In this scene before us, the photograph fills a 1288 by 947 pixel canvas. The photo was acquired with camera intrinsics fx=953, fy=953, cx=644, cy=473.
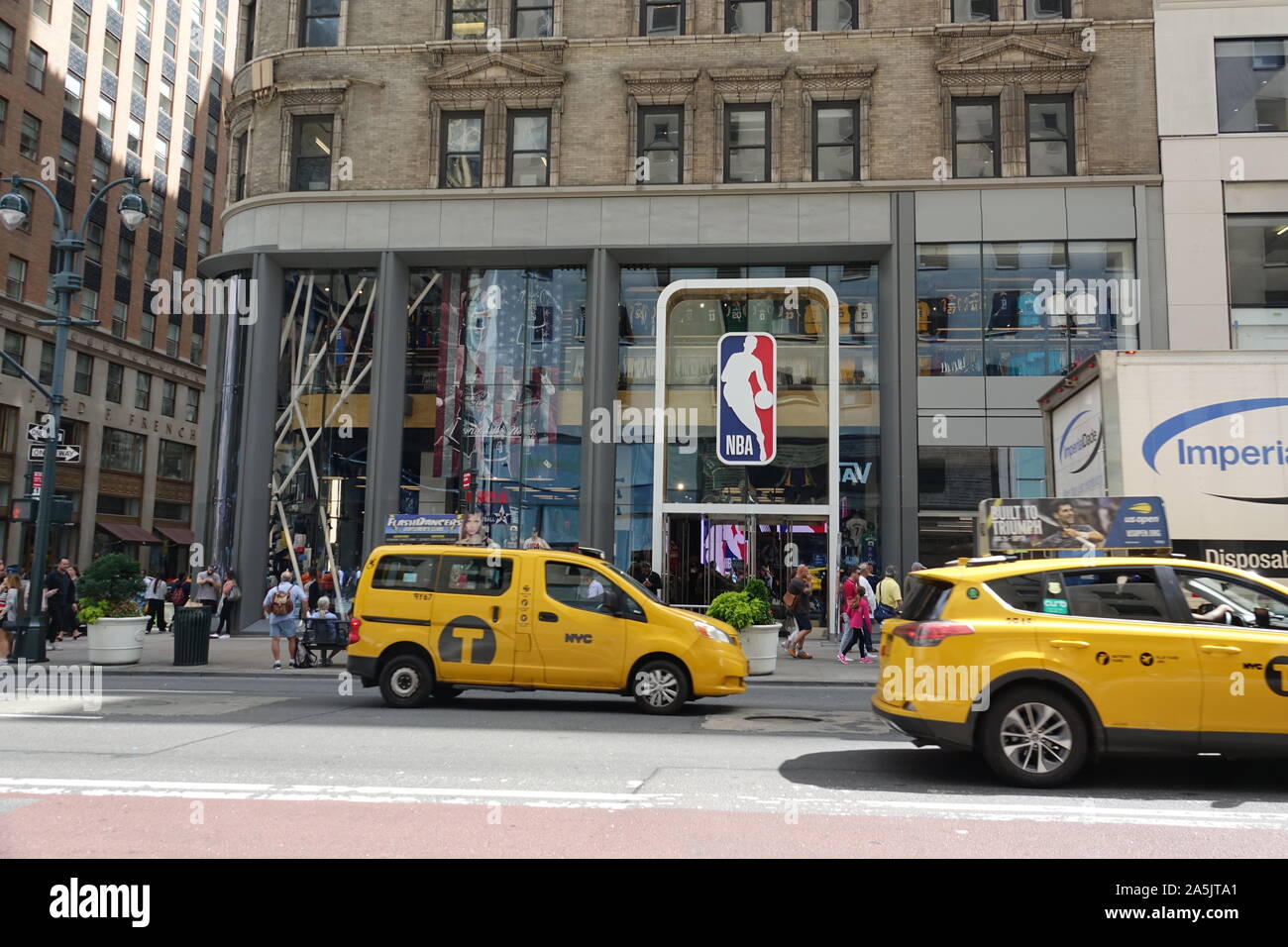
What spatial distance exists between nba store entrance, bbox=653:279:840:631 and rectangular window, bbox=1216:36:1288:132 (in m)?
9.92

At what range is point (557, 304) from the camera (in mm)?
24250

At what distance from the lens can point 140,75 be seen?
49.3 metres

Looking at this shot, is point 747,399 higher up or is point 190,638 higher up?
point 747,399

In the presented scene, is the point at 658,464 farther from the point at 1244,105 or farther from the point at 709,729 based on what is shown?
the point at 1244,105

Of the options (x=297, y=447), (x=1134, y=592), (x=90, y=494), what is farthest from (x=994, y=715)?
(x=90, y=494)

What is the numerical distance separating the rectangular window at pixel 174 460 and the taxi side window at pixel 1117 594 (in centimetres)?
5267

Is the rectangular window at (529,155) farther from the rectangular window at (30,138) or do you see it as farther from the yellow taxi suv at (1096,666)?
the rectangular window at (30,138)

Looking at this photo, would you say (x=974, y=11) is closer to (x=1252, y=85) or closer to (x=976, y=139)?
(x=976, y=139)

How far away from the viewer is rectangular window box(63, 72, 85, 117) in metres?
43.8

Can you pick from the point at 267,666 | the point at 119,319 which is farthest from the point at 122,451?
the point at 267,666

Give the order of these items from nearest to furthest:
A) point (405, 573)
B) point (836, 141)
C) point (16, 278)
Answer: point (405, 573), point (836, 141), point (16, 278)

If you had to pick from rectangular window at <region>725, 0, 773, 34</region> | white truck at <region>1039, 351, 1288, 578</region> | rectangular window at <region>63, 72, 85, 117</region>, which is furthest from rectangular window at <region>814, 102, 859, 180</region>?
rectangular window at <region>63, 72, 85, 117</region>

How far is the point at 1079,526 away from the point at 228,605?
20.4 meters

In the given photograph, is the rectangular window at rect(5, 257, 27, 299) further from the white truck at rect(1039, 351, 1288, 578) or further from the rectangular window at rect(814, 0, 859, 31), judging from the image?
the white truck at rect(1039, 351, 1288, 578)
